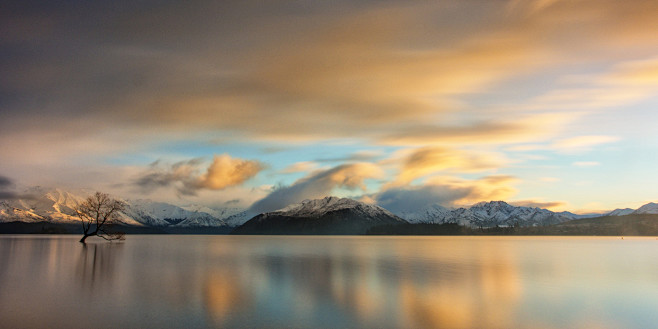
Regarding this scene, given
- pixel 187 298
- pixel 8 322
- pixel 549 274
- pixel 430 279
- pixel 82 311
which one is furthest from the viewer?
pixel 549 274

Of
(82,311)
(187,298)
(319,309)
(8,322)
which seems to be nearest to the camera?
(8,322)

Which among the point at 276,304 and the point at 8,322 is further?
the point at 276,304

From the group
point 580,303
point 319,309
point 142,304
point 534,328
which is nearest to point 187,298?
point 142,304

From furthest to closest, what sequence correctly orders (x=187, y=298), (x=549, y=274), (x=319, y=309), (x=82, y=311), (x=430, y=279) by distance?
1. (x=549, y=274)
2. (x=430, y=279)
3. (x=187, y=298)
4. (x=319, y=309)
5. (x=82, y=311)

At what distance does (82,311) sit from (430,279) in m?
33.5

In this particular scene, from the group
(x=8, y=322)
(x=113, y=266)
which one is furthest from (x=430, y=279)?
(x=113, y=266)

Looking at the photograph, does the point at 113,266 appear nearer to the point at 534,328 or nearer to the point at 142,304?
the point at 142,304

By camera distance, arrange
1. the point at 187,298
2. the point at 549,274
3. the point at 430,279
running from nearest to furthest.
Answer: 1. the point at 187,298
2. the point at 430,279
3. the point at 549,274

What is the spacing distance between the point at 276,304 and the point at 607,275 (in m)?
47.9

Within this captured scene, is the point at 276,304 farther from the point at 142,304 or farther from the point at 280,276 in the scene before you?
the point at 280,276

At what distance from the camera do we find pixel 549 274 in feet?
188

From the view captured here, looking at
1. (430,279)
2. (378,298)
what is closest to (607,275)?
(430,279)

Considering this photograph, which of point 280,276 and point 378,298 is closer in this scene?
point 378,298

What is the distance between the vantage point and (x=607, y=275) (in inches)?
2272
